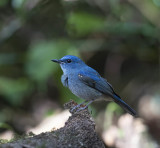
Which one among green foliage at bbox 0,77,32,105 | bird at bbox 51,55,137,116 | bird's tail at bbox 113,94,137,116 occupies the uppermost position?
green foliage at bbox 0,77,32,105

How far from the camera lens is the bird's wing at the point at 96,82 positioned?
523 cm

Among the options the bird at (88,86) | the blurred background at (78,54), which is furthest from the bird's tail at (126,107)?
the blurred background at (78,54)

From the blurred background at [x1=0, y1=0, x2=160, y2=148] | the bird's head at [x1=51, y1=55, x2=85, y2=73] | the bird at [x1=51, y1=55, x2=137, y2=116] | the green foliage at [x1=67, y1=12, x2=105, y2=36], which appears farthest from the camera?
the green foliage at [x1=67, y1=12, x2=105, y2=36]

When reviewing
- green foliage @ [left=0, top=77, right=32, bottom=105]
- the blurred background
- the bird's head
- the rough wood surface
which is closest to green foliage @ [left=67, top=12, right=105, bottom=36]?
the blurred background

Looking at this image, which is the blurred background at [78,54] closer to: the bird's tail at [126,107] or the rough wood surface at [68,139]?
the bird's tail at [126,107]

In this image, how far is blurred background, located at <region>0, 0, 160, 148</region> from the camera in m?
7.17

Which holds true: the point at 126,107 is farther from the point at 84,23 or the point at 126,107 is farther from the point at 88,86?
the point at 84,23

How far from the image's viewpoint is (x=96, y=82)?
533cm

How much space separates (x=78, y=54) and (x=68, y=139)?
4.16 m

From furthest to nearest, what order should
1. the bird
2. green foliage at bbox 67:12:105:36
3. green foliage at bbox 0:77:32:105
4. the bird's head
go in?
1. green foliage at bbox 67:12:105:36
2. green foliage at bbox 0:77:32:105
3. the bird's head
4. the bird

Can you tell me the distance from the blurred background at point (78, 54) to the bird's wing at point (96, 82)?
4.36ft

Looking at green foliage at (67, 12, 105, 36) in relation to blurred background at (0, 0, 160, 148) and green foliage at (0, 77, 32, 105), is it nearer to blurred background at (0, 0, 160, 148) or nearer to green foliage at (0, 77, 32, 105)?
blurred background at (0, 0, 160, 148)

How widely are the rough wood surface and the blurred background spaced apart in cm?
277

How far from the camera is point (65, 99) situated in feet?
23.4
